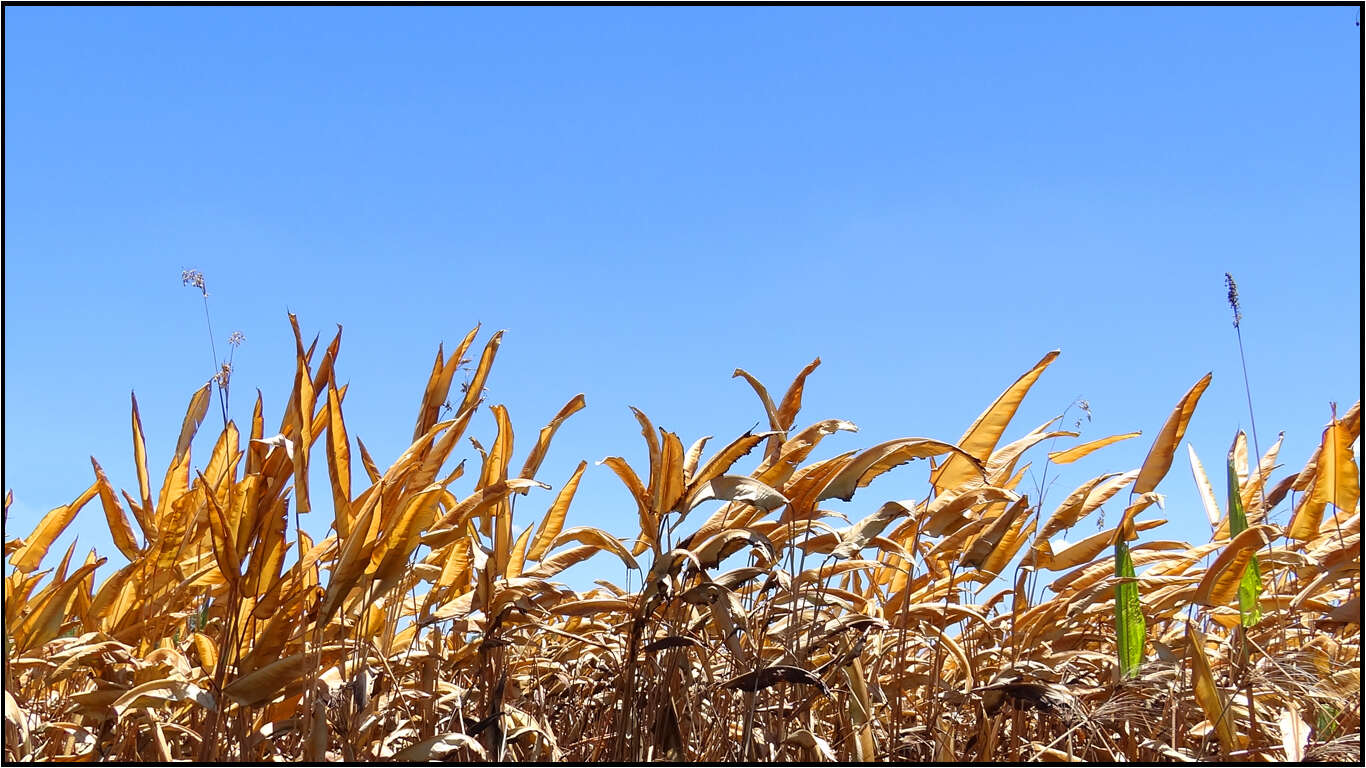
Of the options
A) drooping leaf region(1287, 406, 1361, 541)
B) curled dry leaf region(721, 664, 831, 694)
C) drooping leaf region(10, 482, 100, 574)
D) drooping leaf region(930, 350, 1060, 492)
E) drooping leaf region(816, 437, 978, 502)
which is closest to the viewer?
curled dry leaf region(721, 664, 831, 694)

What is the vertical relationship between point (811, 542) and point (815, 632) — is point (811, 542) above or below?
above

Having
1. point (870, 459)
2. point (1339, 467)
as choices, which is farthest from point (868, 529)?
point (1339, 467)

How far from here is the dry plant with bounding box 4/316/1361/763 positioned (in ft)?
4.00

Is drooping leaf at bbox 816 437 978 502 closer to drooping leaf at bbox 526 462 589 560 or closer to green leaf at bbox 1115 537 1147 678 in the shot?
green leaf at bbox 1115 537 1147 678

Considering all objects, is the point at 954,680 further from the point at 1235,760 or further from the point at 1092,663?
the point at 1235,760

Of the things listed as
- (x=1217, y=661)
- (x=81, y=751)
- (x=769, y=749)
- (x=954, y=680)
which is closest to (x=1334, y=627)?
(x=1217, y=661)

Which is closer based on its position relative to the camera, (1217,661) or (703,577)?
(703,577)

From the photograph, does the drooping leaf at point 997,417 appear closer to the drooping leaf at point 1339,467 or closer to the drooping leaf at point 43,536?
the drooping leaf at point 1339,467

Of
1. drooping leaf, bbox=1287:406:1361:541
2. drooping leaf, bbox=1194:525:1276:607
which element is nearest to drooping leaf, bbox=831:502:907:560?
drooping leaf, bbox=1194:525:1276:607

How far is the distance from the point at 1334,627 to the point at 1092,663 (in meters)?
0.33

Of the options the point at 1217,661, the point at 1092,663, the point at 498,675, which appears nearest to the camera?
the point at 498,675

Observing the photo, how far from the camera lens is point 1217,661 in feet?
4.86

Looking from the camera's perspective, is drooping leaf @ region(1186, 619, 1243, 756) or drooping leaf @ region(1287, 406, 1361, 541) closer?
drooping leaf @ region(1186, 619, 1243, 756)

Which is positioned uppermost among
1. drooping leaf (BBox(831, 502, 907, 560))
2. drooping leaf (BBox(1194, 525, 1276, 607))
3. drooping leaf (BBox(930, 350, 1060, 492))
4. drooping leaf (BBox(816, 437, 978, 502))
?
drooping leaf (BBox(930, 350, 1060, 492))
